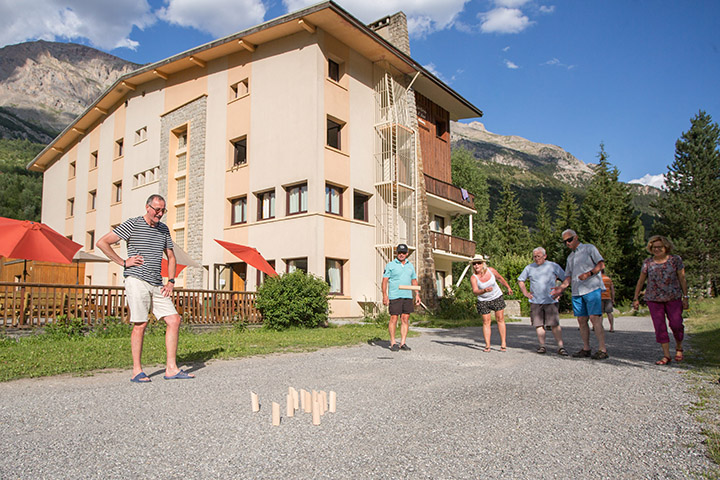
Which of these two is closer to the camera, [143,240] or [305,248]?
[143,240]

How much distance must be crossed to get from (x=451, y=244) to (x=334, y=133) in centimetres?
869

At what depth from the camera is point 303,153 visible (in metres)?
19.2

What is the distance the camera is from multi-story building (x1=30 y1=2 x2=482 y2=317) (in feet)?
63.3

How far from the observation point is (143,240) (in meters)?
5.98

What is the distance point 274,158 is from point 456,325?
9603mm

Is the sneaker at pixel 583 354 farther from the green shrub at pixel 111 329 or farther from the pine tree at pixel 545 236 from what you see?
the pine tree at pixel 545 236

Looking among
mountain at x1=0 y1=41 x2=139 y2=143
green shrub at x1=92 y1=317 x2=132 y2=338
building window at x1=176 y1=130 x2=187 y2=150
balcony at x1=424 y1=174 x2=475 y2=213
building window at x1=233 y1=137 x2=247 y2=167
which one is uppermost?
mountain at x1=0 y1=41 x2=139 y2=143

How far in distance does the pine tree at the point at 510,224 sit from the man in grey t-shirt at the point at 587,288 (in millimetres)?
48782

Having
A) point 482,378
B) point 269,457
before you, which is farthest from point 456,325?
point 269,457

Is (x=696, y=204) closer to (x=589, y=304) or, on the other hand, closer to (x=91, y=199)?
(x=589, y=304)

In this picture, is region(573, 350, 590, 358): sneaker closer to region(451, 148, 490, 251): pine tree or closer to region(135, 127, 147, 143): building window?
region(135, 127, 147, 143): building window

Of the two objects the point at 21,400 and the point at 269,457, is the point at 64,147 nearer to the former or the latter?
the point at 21,400

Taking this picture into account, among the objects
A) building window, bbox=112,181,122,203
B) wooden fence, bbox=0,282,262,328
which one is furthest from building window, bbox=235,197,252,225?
building window, bbox=112,181,122,203

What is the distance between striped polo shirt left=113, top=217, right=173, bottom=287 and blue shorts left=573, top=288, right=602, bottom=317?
6.00 metres
